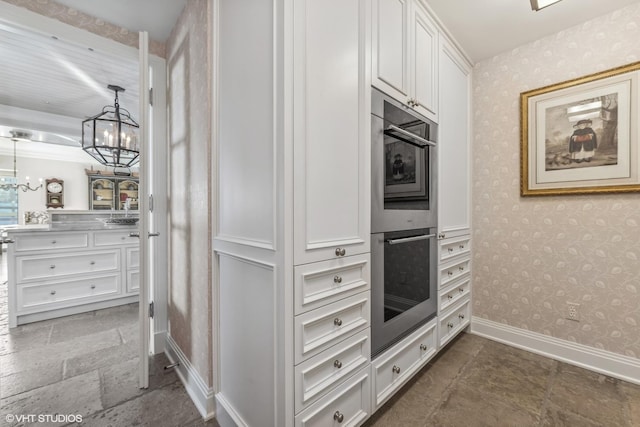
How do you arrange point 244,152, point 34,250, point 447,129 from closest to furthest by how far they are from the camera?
1. point 244,152
2. point 447,129
3. point 34,250

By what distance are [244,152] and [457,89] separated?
6.30 feet

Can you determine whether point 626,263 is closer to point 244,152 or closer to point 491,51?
point 491,51

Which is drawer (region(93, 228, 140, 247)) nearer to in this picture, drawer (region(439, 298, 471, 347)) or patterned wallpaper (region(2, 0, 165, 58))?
patterned wallpaper (region(2, 0, 165, 58))

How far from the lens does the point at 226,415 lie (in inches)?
53.1

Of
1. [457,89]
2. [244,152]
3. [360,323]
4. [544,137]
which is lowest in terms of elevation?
[360,323]

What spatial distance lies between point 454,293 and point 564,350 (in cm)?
87

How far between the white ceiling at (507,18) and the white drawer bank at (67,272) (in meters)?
3.92

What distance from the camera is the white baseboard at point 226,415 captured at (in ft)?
4.16

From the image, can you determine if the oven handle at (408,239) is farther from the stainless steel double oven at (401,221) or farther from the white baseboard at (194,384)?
the white baseboard at (194,384)

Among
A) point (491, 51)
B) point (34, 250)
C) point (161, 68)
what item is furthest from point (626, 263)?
point (34, 250)

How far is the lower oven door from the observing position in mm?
1381

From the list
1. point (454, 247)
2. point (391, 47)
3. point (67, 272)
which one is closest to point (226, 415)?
point (454, 247)

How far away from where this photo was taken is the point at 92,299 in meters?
3.02

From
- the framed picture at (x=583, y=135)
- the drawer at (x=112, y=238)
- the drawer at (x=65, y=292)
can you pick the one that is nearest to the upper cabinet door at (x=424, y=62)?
the framed picture at (x=583, y=135)
